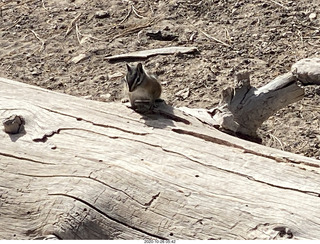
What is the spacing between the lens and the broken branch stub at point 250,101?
4609 millimetres

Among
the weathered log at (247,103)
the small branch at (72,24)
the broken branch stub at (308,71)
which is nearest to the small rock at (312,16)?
the broken branch stub at (308,71)

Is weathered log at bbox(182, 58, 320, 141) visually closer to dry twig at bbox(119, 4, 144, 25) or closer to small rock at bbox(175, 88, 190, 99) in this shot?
small rock at bbox(175, 88, 190, 99)

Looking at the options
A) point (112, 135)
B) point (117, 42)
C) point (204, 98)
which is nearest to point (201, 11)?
point (117, 42)

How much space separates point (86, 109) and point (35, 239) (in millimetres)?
1090

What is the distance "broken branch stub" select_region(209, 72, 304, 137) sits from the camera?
461cm

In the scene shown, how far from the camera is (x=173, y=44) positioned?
7.04 metres

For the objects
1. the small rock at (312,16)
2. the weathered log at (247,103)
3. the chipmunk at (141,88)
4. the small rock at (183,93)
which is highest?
the chipmunk at (141,88)

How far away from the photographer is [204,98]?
612cm

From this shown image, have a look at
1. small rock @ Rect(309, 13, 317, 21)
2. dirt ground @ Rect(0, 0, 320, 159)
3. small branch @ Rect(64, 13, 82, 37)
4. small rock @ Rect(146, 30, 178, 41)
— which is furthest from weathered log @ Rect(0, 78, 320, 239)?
small branch @ Rect(64, 13, 82, 37)

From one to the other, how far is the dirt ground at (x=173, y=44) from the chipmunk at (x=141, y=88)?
42.2 inches

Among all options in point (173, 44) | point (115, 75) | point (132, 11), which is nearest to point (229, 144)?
point (115, 75)

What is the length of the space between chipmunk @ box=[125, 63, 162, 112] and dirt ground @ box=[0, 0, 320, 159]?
3.52 ft

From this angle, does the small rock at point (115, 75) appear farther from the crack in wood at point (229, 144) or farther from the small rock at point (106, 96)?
the crack in wood at point (229, 144)

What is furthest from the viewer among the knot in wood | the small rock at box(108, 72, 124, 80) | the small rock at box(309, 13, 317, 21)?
the small rock at box(309, 13, 317, 21)
